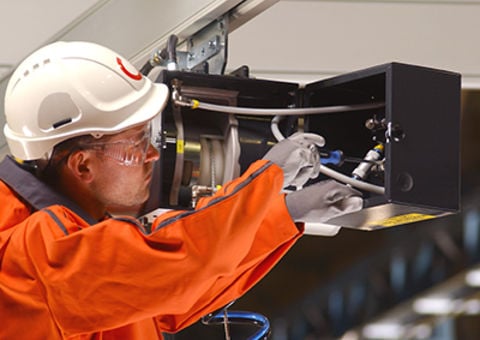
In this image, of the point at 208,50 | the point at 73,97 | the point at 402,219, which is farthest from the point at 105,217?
the point at 402,219

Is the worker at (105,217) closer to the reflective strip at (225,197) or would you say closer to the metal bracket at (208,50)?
the reflective strip at (225,197)

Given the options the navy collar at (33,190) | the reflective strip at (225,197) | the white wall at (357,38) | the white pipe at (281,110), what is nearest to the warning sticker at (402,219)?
the white pipe at (281,110)

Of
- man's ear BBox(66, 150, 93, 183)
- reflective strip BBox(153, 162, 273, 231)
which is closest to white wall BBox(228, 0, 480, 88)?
man's ear BBox(66, 150, 93, 183)

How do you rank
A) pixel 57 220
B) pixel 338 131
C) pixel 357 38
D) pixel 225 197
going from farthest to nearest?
1. pixel 357 38
2. pixel 338 131
3. pixel 57 220
4. pixel 225 197

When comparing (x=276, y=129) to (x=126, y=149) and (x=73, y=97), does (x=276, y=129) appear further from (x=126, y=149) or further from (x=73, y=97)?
(x=73, y=97)

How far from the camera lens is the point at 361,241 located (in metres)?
10.6

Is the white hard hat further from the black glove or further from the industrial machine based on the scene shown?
the black glove

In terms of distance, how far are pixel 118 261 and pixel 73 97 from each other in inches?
17.4

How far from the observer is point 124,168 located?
2.88 metres

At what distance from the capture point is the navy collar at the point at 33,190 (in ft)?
9.20

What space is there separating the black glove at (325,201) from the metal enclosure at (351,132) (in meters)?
0.06

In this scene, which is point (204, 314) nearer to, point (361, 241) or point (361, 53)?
point (361, 53)

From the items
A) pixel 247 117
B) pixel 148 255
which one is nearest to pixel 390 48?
pixel 247 117

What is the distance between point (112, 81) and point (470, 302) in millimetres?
9070
